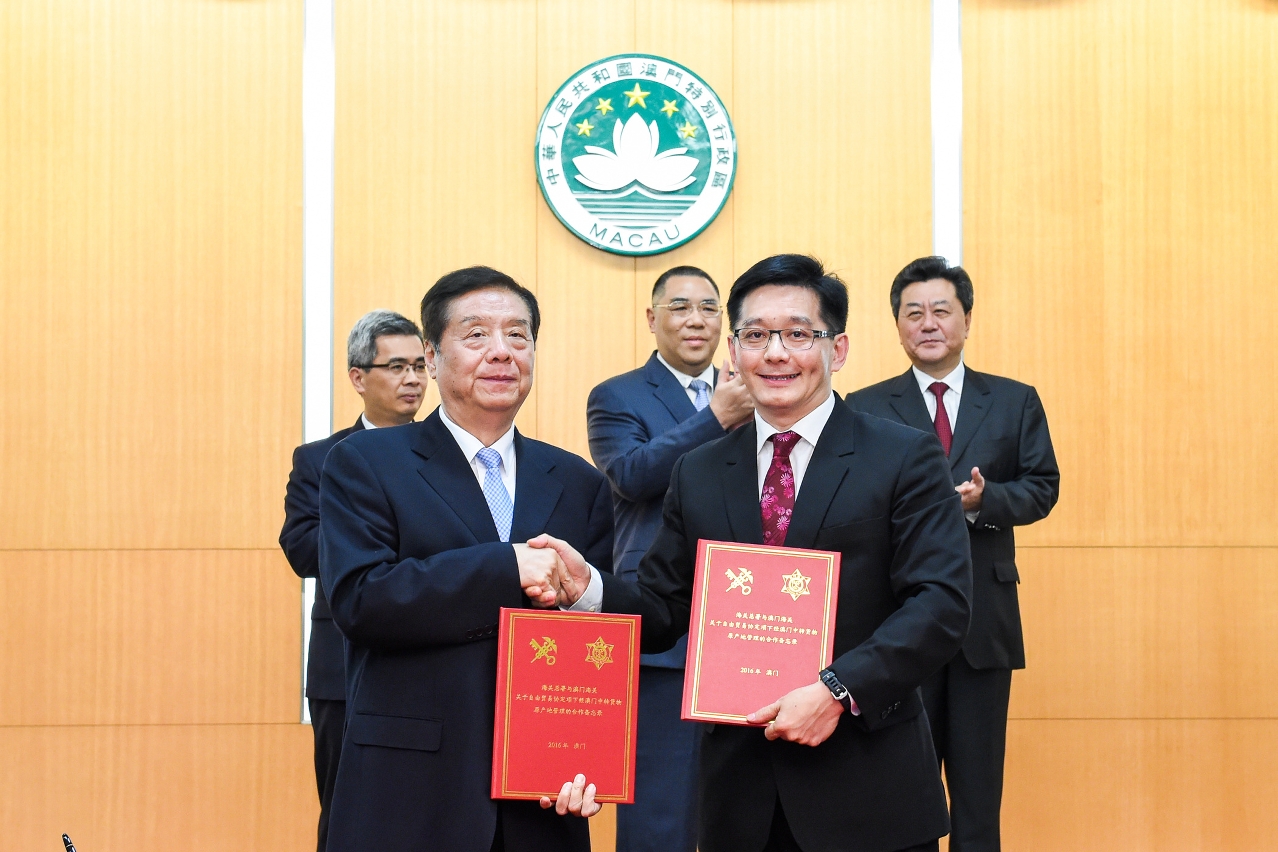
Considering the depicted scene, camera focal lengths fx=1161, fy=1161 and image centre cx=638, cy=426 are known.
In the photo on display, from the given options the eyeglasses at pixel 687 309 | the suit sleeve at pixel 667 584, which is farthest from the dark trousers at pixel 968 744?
the suit sleeve at pixel 667 584

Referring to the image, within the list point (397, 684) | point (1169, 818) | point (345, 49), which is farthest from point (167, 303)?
point (1169, 818)

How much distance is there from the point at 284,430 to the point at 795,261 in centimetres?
258

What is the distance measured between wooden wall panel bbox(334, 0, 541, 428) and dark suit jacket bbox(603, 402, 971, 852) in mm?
2381

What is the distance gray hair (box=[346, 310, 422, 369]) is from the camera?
3045mm

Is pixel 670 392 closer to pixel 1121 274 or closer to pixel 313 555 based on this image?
pixel 313 555

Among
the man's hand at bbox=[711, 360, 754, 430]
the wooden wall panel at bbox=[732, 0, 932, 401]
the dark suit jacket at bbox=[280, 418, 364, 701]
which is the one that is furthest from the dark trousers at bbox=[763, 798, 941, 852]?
the wooden wall panel at bbox=[732, 0, 932, 401]

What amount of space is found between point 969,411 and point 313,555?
1.66 meters

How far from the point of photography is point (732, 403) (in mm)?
2436

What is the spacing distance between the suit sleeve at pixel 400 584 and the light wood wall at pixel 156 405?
2312 mm

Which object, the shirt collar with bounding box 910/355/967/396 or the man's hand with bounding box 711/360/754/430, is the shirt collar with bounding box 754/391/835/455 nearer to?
the man's hand with bounding box 711/360/754/430

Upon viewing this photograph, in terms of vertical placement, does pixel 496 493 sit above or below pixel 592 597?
above

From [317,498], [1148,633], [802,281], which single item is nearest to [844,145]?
[1148,633]

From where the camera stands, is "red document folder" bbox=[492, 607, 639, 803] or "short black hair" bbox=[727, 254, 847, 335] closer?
"red document folder" bbox=[492, 607, 639, 803]

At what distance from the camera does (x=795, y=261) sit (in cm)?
180
